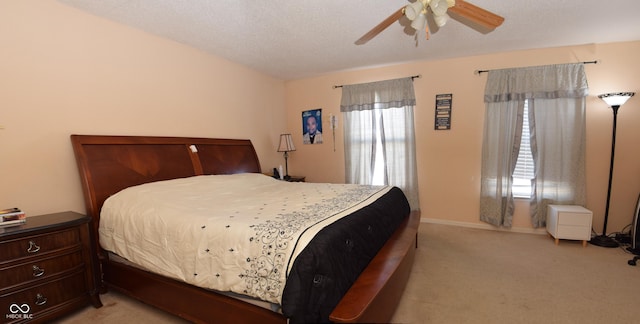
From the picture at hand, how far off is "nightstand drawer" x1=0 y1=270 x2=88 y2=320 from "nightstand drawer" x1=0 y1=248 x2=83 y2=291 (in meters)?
0.05

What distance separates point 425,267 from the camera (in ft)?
8.09

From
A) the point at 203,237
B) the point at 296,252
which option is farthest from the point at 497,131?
the point at 203,237

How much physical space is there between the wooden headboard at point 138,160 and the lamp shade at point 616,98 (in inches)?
169

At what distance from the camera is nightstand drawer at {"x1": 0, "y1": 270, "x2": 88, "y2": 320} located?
5.20 feet

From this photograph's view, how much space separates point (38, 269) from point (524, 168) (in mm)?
4791

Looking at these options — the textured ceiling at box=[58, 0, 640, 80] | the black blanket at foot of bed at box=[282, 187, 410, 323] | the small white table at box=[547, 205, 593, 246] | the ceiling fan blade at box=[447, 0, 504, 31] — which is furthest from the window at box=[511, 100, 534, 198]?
the black blanket at foot of bed at box=[282, 187, 410, 323]

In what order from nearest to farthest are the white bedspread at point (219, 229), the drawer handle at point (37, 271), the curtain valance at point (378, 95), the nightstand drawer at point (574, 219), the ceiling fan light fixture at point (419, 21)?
the white bedspread at point (219, 229), the drawer handle at point (37, 271), the ceiling fan light fixture at point (419, 21), the nightstand drawer at point (574, 219), the curtain valance at point (378, 95)

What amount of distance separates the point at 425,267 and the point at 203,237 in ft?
6.58

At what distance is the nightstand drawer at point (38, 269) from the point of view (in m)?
1.56

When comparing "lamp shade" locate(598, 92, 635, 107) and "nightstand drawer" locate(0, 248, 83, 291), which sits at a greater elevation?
"lamp shade" locate(598, 92, 635, 107)

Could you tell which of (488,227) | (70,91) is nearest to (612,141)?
(488,227)

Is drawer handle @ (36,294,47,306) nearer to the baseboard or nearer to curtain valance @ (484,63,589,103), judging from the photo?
the baseboard

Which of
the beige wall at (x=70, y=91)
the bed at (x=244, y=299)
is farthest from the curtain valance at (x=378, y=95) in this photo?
the beige wall at (x=70, y=91)

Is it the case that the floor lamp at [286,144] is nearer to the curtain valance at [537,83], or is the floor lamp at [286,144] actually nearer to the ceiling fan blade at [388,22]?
the ceiling fan blade at [388,22]
